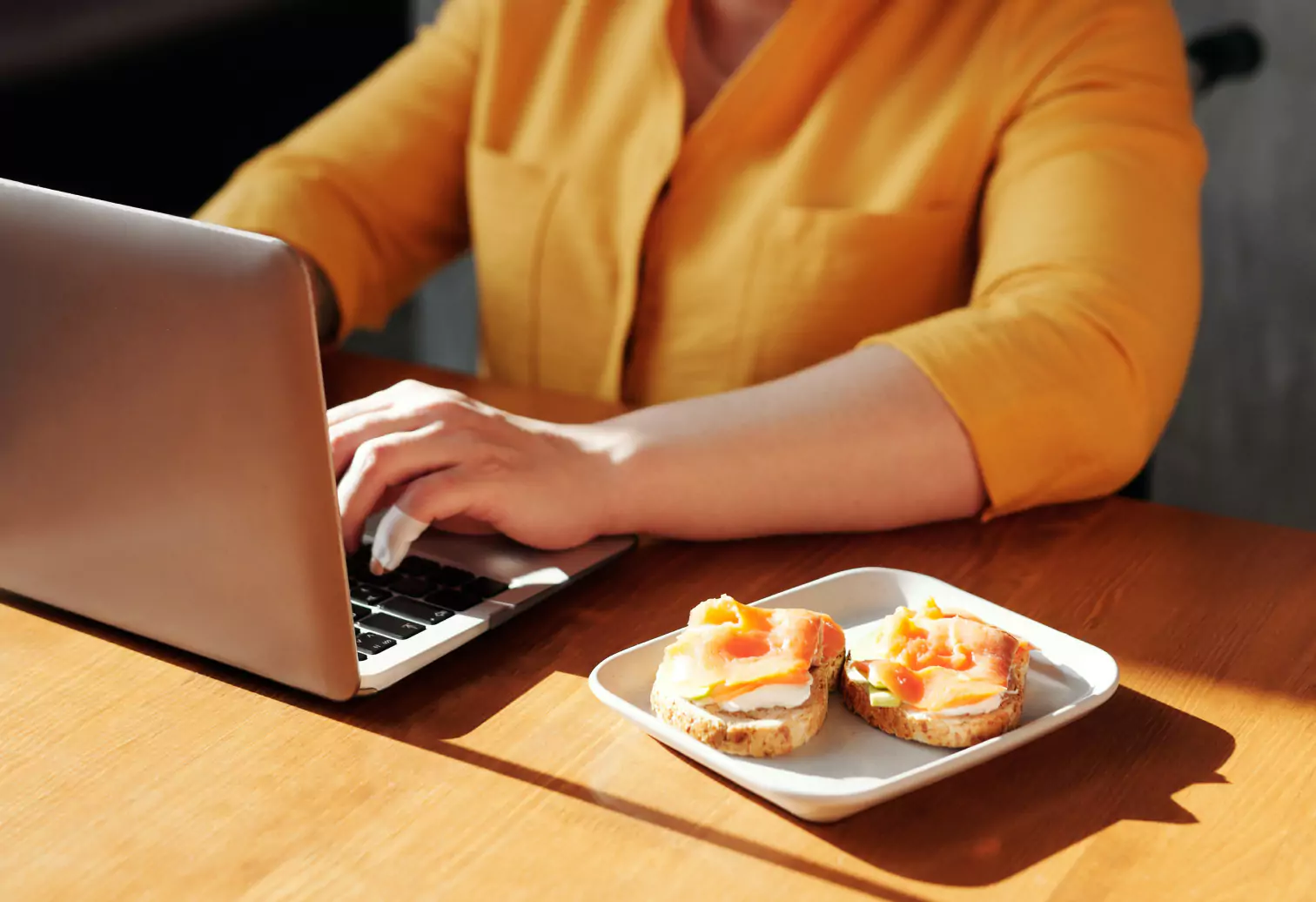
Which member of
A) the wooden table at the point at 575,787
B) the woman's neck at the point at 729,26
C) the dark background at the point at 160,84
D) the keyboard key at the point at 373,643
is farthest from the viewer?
the dark background at the point at 160,84

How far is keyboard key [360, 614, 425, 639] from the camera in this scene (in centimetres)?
75

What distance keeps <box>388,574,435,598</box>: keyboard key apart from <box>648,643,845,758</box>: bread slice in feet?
0.66

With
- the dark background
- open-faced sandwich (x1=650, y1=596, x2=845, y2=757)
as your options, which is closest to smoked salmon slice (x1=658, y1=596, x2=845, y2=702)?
open-faced sandwich (x1=650, y1=596, x2=845, y2=757)

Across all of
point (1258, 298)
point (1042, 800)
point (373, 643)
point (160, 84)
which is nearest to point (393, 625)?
point (373, 643)

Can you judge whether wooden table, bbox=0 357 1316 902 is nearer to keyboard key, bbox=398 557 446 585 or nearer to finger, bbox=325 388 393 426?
keyboard key, bbox=398 557 446 585

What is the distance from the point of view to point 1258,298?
6.33 feet

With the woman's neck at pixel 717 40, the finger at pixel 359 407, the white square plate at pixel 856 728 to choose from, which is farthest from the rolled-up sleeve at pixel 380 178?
the white square plate at pixel 856 728

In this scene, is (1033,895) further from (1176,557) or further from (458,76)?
(458,76)

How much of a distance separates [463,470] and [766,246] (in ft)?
1.58

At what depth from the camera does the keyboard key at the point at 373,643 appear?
73 centimetres

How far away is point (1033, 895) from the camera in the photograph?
1.85ft

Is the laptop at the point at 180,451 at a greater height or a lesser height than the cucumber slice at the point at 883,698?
greater

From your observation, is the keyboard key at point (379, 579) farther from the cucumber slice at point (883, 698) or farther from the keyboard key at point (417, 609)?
the cucumber slice at point (883, 698)

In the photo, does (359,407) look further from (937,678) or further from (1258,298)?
(1258,298)
